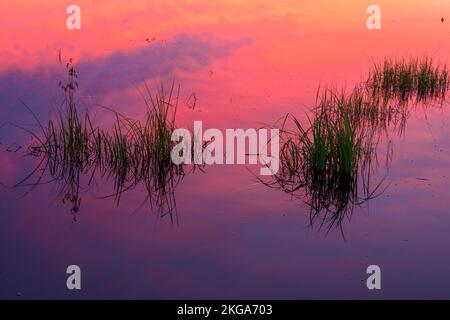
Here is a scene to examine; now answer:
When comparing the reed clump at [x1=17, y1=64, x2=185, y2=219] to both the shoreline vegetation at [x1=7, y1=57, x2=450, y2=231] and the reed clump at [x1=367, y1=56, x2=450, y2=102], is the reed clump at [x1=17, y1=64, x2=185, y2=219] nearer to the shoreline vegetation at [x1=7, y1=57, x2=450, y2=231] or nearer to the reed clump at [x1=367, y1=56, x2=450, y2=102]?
the shoreline vegetation at [x1=7, y1=57, x2=450, y2=231]

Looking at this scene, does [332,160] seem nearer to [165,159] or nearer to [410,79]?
[165,159]

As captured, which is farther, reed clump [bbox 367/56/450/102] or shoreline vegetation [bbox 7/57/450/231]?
reed clump [bbox 367/56/450/102]

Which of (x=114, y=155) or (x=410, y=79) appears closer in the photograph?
(x=114, y=155)

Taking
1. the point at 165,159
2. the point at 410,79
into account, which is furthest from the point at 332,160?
the point at 410,79

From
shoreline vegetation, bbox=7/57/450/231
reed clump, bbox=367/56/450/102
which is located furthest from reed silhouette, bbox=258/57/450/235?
reed clump, bbox=367/56/450/102

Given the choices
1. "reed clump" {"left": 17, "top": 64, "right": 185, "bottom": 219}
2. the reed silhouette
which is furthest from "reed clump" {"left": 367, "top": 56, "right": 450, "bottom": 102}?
"reed clump" {"left": 17, "top": 64, "right": 185, "bottom": 219}

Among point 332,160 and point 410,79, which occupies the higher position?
point 410,79

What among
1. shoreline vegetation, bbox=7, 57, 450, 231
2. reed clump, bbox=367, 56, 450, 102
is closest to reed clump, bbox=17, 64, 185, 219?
shoreline vegetation, bbox=7, 57, 450, 231

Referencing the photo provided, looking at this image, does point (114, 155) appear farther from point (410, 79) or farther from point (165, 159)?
point (410, 79)

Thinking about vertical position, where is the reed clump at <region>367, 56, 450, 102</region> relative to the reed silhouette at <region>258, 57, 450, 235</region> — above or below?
above

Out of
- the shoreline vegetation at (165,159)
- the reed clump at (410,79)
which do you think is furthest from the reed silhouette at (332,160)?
the reed clump at (410,79)

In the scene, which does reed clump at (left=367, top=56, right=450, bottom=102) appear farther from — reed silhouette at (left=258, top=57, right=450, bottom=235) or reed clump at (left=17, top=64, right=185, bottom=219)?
reed clump at (left=17, top=64, right=185, bottom=219)

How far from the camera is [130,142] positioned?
7.07 m

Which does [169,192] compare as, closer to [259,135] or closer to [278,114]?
[259,135]
